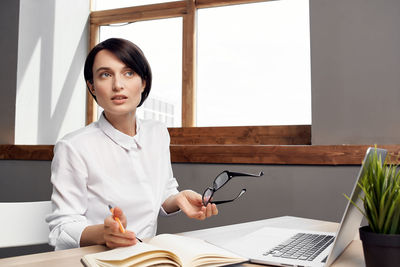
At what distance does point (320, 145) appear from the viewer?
65.7 inches

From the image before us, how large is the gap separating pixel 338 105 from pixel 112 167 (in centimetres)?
110

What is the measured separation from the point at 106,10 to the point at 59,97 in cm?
69

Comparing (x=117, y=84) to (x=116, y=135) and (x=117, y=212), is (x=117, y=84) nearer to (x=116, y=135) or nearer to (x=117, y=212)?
(x=116, y=135)

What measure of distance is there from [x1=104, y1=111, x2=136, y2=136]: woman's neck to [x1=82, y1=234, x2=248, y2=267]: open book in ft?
1.59

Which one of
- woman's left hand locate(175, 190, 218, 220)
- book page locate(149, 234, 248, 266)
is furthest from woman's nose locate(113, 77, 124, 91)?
book page locate(149, 234, 248, 266)

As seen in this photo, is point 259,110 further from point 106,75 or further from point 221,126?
point 106,75

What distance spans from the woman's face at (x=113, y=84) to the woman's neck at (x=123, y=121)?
38mm

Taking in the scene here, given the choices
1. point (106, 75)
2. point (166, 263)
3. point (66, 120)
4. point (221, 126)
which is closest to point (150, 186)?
point (106, 75)

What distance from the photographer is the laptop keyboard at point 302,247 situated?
0.72m

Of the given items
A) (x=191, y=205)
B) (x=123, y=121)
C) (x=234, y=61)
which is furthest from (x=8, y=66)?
(x=191, y=205)

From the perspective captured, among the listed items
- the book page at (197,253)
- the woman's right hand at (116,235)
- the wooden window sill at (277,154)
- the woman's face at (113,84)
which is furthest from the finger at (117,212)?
the wooden window sill at (277,154)

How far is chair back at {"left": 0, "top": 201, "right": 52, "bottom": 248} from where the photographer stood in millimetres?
1007

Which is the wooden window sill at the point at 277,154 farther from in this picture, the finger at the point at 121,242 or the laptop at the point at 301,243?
the finger at the point at 121,242

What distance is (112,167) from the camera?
108cm
